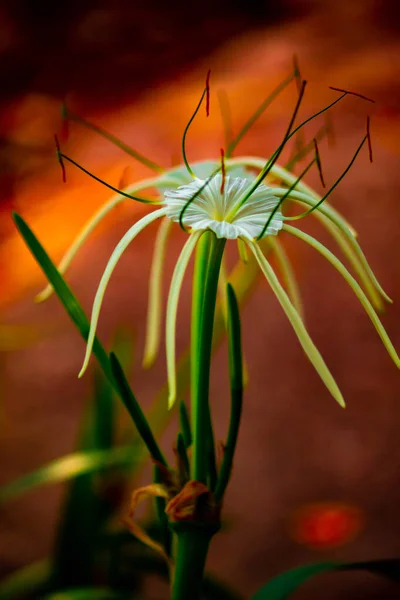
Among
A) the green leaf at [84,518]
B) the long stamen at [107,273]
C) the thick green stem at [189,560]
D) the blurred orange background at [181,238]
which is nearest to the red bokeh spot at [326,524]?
the blurred orange background at [181,238]

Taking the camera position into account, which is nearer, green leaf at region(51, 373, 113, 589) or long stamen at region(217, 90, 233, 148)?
long stamen at region(217, 90, 233, 148)

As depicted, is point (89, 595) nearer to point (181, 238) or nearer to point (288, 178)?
point (288, 178)

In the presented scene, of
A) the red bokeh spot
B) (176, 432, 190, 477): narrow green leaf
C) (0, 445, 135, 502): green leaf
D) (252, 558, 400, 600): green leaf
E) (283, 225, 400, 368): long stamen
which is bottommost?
the red bokeh spot

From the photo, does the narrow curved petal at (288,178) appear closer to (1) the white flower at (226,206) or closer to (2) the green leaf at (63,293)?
(1) the white flower at (226,206)

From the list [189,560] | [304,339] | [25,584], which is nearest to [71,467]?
[25,584]

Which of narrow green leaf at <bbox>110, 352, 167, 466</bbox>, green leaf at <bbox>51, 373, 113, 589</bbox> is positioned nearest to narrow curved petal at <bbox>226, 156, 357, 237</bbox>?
narrow green leaf at <bbox>110, 352, 167, 466</bbox>

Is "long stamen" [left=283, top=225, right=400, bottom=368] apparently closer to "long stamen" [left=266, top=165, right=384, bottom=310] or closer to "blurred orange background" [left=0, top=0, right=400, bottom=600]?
"long stamen" [left=266, top=165, right=384, bottom=310]
